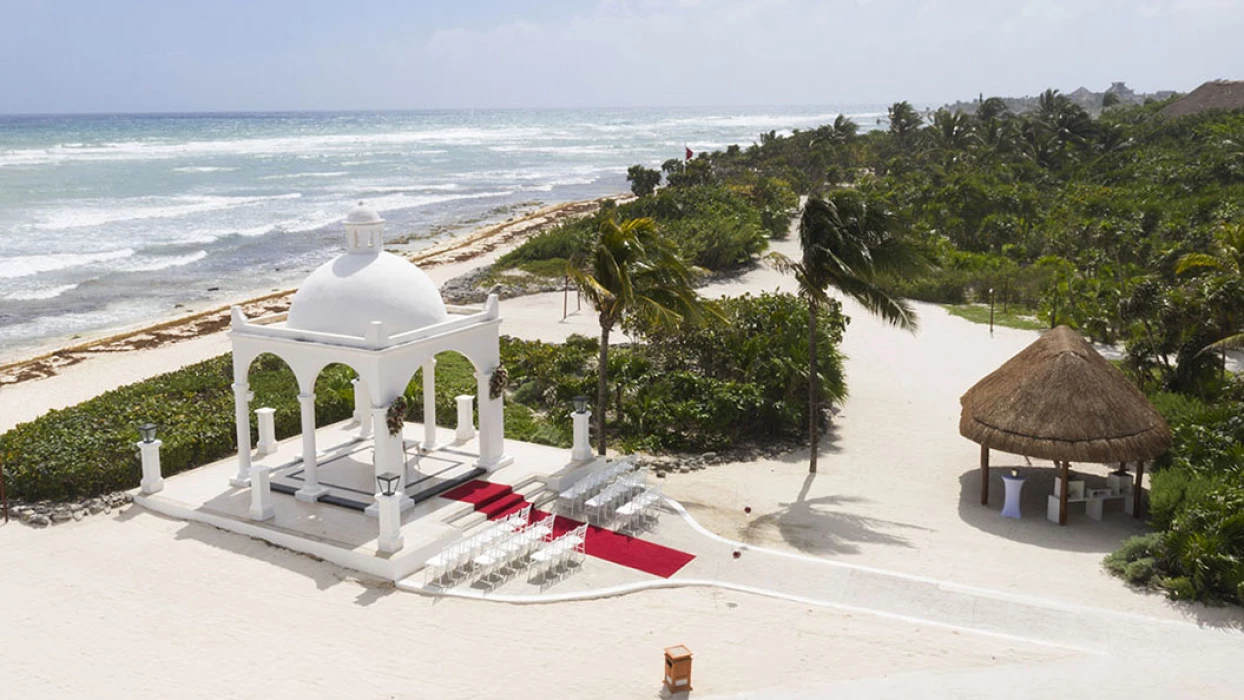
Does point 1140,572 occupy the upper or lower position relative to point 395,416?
lower

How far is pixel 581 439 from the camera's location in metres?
17.5

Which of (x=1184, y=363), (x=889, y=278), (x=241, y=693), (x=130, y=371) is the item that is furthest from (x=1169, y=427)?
(x=130, y=371)

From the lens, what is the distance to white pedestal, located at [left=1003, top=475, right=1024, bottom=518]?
16.0 metres

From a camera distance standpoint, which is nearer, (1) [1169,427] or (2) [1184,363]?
(1) [1169,427]

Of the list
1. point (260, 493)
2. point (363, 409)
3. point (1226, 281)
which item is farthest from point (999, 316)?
point (260, 493)

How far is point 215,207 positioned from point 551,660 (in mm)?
65458

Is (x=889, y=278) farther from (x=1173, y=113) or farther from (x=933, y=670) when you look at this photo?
(x=1173, y=113)

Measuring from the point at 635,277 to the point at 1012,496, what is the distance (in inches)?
291

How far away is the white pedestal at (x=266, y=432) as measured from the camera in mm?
18312

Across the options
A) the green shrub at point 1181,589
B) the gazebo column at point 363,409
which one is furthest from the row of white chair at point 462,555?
the green shrub at point 1181,589

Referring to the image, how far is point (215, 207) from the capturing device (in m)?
68.8

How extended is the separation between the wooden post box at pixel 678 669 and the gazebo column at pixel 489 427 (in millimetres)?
7214

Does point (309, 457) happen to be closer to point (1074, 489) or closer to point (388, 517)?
point (388, 517)

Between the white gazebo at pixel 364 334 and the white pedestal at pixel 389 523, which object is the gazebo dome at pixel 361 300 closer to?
the white gazebo at pixel 364 334
